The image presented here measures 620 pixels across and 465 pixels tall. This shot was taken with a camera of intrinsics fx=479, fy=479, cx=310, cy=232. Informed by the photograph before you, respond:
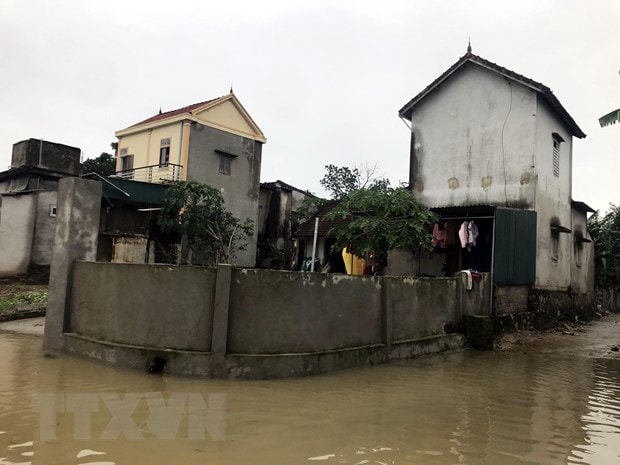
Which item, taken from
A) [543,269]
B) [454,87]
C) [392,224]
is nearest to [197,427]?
[392,224]

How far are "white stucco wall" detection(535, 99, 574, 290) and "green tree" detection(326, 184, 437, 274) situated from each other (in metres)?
4.06

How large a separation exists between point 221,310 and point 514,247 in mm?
9135

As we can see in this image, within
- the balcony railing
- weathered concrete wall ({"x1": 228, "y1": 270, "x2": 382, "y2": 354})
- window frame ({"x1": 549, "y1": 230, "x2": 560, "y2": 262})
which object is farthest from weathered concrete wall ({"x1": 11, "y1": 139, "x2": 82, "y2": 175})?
window frame ({"x1": 549, "y1": 230, "x2": 560, "y2": 262})

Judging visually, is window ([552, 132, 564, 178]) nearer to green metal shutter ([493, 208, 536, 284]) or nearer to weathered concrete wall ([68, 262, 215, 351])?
green metal shutter ([493, 208, 536, 284])

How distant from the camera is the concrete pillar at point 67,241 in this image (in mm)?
8695

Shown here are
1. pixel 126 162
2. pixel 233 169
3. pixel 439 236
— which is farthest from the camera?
pixel 126 162

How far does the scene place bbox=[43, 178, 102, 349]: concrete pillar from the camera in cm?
870

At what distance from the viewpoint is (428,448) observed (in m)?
4.54

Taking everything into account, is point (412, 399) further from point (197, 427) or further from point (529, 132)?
point (529, 132)

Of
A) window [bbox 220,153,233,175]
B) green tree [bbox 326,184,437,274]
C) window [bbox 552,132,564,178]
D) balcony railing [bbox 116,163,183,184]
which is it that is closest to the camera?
green tree [bbox 326,184,437,274]

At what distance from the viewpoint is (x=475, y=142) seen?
49.5 feet

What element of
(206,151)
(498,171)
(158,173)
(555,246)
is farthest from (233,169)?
(555,246)

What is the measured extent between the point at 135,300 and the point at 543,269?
475 inches

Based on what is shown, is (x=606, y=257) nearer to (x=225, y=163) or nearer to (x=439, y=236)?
(x=439, y=236)
